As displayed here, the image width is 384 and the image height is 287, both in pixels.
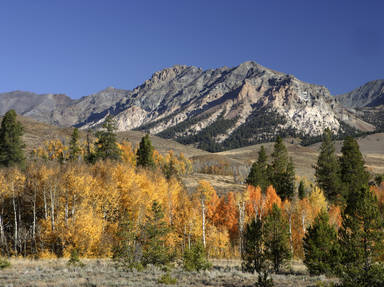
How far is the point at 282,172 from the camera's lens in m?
72.4

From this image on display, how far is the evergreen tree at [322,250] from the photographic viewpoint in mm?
28580

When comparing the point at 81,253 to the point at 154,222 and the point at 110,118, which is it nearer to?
the point at 154,222

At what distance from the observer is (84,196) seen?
42875 millimetres

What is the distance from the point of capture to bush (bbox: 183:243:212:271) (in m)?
27.4

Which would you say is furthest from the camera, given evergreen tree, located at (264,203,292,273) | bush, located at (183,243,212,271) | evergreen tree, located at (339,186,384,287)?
evergreen tree, located at (264,203,292,273)

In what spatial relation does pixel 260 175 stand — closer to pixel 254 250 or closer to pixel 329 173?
pixel 329 173

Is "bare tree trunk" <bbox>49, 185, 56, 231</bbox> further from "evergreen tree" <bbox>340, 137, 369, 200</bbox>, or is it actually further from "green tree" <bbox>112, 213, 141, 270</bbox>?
"evergreen tree" <bbox>340, 137, 369, 200</bbox>

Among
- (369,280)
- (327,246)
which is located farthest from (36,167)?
(369,280)

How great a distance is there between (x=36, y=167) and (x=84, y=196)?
10.8 metres

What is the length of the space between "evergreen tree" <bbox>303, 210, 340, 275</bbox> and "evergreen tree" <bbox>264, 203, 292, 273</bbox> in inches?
86.6

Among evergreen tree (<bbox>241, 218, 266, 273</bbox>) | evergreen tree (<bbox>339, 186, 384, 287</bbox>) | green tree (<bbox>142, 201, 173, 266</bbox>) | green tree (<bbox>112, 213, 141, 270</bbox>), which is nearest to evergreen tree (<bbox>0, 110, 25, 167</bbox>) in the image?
green tree (<bbox>112, 213, 141, 270</bbox>)

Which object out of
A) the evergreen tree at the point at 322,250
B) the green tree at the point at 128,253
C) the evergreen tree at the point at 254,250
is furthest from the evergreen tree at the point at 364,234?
the green tree at the point at 128,253

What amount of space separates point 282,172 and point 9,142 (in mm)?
52121

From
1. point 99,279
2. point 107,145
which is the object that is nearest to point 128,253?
point 99,279
